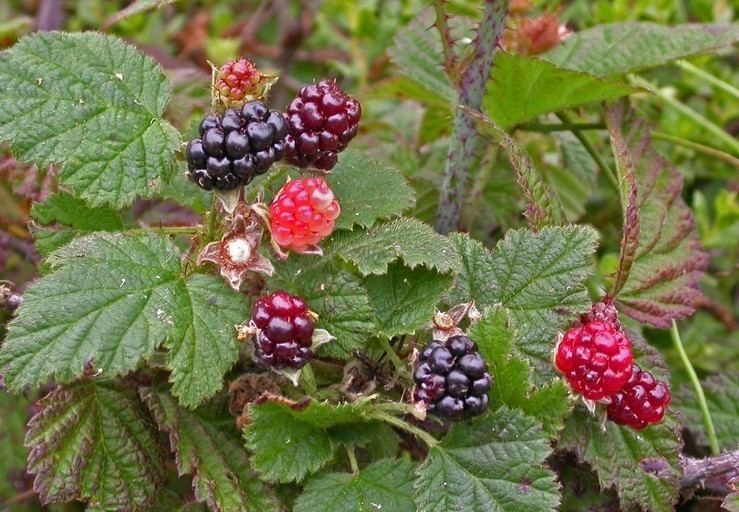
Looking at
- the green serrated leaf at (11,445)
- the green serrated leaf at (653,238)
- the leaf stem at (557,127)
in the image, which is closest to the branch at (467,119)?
the leaf stem at (557,127)

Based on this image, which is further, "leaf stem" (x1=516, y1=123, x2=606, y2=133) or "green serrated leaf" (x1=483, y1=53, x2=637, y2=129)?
"leaf stem" (x1=516, y1=123, x2=606, y2=133)

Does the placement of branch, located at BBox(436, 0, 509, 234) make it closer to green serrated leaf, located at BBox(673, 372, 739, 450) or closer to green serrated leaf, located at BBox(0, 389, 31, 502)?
green serrated leaf, located at BBox(673, 372, 739, 450)

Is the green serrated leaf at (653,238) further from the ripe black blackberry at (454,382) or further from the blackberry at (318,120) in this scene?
the blackberry at (318,120)

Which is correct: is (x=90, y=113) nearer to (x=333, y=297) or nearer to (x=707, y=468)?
(x=333, y=297)

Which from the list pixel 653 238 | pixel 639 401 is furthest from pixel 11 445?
pixel 653 238

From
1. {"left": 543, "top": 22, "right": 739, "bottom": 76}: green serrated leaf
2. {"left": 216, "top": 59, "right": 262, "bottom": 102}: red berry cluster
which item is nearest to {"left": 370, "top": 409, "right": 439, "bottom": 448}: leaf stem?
{"left": 216, "top": 59, "right": 262, "bottom": 102}: red berry cluster

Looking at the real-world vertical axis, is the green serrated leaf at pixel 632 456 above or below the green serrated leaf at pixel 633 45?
below
